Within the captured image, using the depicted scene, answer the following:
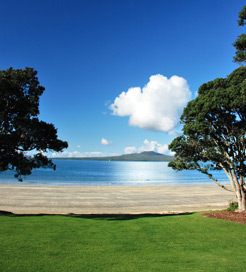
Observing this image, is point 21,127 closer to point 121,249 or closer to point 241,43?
point 121,249

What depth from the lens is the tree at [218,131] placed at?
14328 millimetres

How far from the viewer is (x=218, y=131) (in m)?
16.6

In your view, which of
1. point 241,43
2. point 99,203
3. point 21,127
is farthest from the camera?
point 99,203

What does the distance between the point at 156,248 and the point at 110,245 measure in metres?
1.77

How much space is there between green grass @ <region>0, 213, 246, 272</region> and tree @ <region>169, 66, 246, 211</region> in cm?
630

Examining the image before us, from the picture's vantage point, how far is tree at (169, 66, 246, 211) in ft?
47.0

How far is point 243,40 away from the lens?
12875 millimetres

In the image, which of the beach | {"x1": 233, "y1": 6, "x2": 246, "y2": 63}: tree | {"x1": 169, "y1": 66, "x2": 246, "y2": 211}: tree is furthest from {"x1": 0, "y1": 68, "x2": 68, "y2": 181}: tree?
{"x1": 233, "y1": 6, "x2": 246, "y2": 63}: tree

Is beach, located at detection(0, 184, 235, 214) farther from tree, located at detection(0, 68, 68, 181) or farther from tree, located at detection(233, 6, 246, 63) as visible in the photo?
tree, located at detection(233, 6, 246, 63)

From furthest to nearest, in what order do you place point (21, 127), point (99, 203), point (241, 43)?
point (99, 203)
point (21, 127)
point (241, 43)

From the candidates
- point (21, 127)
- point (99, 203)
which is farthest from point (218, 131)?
point (99, 203)

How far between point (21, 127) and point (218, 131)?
15260 mm

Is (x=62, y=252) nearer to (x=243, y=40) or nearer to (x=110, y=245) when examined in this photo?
(x=110, y=245)

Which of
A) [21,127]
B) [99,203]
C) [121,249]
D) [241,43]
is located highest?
[241,43]
